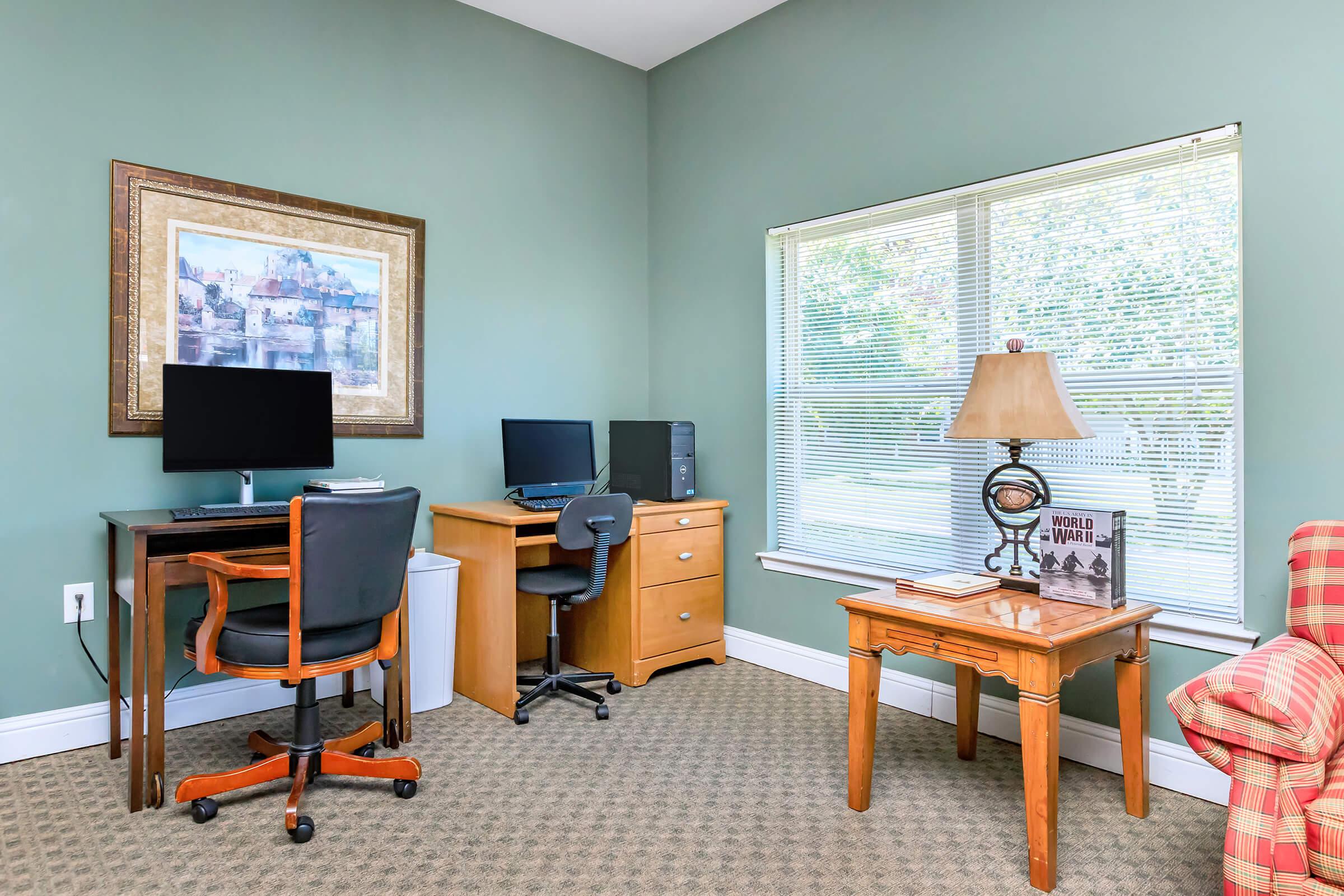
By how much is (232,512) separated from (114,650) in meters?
0.66

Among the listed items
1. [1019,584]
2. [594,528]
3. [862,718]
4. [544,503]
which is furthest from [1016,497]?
[544,503]

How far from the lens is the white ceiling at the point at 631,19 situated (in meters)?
3.67

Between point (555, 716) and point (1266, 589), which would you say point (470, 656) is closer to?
point (555, 716)

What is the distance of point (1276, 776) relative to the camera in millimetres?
1569

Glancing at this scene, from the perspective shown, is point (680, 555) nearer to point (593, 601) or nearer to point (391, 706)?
point (593, 601)

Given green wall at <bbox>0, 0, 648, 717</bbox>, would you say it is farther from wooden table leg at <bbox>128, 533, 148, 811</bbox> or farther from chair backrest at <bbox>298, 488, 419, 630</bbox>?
chair backrest at <bbox>298, 488, 419, 630</bbox>

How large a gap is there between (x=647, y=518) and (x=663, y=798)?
4.37 ft

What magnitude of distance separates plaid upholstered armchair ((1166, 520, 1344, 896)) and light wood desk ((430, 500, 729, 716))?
2.14m

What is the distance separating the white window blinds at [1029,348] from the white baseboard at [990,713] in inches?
17.6

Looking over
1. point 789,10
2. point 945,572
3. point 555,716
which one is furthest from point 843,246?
point 555,716

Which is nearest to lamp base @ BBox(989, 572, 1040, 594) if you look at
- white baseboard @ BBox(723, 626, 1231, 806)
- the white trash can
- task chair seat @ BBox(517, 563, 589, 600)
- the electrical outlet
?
white baseboard @ BBox(723, 626, 1231, 806)

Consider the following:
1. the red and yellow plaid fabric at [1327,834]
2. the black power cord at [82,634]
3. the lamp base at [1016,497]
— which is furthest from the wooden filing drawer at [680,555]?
the red and yellow plaid fabric at [1327,834]

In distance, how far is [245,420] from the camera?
2791 mm

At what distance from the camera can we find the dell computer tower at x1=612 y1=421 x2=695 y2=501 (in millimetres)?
3686
